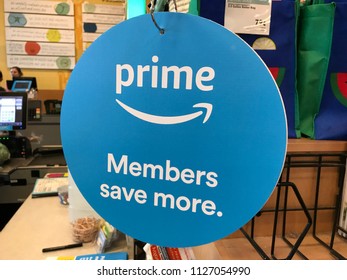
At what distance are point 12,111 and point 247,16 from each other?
85.6 inches

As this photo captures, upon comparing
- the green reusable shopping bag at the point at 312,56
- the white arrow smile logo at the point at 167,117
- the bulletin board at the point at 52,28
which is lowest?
the white arrow smile logo at the point at 167,117

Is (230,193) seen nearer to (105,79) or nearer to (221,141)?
(221,141)

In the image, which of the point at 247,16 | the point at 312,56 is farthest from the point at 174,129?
the point at 312,56

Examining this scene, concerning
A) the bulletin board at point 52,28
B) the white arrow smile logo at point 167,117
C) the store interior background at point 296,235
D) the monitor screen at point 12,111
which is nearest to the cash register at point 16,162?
the monitor screen at point 12,111

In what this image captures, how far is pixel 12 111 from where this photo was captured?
2346 mm

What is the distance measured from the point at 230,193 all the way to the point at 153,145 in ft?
0.45

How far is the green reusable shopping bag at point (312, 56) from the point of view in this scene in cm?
72

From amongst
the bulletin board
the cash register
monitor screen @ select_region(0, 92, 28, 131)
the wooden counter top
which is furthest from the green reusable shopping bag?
the bulletin board

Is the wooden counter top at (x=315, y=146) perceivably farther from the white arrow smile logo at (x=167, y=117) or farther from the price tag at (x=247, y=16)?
the white arrow smile logo at (x=167, y=117)

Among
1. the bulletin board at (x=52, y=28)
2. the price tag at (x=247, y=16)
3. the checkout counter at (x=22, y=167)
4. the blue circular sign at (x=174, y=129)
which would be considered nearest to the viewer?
the blue circular sign at (x=174, y=129)

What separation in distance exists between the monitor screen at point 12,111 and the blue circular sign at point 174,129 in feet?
6.80

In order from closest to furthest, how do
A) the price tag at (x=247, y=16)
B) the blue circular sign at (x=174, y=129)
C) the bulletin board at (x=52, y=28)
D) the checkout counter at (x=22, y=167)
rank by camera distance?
the blue circular sign at (x=174, y=129), the price tag at (x=247, y=16), the checkout counter at (x=22, y=167), the bulletin board at (x=52, y=28)
